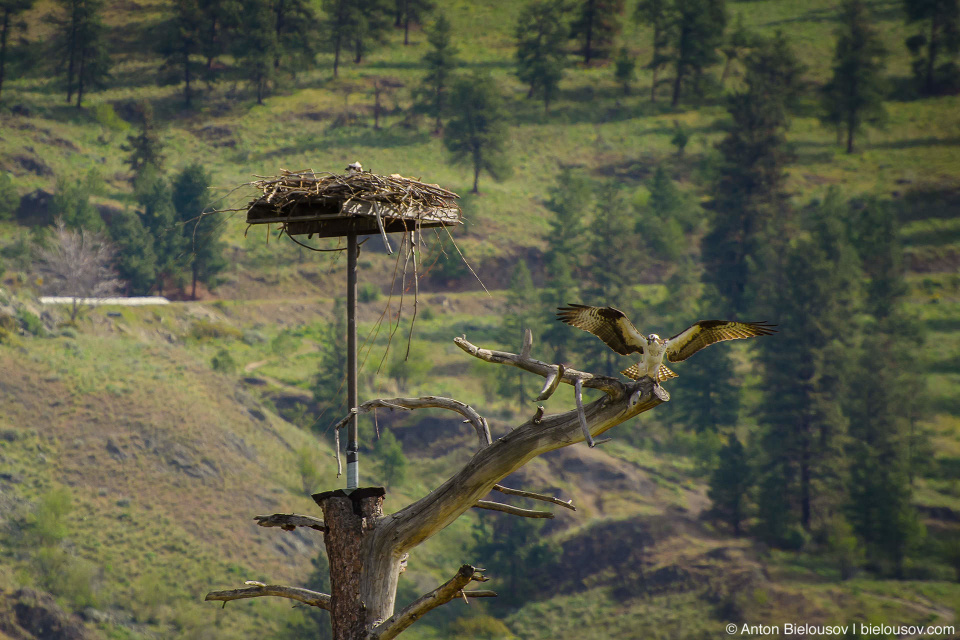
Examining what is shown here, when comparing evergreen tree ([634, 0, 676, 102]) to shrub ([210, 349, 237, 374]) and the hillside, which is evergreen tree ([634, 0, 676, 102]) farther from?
shrub ([210, 349, 237, 374])

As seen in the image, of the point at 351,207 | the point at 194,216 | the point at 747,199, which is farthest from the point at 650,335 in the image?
the point at 747,199

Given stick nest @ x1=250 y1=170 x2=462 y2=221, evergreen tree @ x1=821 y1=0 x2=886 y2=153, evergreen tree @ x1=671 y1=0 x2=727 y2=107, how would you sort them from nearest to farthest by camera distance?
stick nest @ x1=250 y1=170 x2=462 y2=221 < evergreen tree @ x1=821 y1=0 x2=886 y2=153 < evergreen tree @ x1=671 y1=0 x2=727 y2=107

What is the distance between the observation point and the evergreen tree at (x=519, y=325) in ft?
163

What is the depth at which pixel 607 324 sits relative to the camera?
6895mm

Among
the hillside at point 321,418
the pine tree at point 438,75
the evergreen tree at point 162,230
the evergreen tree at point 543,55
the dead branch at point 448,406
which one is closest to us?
the dead branch at point 448,406

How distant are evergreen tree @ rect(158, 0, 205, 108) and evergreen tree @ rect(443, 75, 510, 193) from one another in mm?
21533

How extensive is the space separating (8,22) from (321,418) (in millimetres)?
47098

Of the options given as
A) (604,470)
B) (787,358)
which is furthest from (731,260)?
(604,470)

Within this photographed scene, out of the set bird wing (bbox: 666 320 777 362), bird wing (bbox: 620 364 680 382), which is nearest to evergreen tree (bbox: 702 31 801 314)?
bird wing (bbox: 666 320 777 362)

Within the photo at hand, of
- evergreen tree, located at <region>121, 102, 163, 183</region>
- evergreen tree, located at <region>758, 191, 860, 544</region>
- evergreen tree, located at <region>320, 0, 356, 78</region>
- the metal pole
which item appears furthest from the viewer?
evergreen tree, located at <region>320, 0, 356, 78</region>

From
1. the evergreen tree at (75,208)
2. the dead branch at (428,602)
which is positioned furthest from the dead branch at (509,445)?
the evergreen tree at (75,208)

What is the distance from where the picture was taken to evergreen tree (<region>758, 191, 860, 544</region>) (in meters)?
46.9

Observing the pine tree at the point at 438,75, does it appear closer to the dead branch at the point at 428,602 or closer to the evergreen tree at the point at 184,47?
the evergreen tree at the point at 184,47

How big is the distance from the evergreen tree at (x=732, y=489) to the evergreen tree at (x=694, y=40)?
4321 cm
